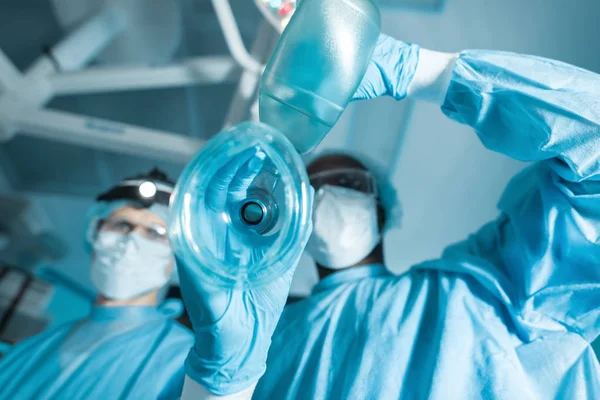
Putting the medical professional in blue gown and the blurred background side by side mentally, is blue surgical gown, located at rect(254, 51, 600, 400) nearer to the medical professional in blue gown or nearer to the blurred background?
the medical professional in blue gown

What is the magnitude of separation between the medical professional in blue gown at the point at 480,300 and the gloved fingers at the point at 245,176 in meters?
0.13

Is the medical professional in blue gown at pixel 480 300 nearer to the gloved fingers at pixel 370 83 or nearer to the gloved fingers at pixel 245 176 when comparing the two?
Answer: the gloved fingers at pixel 370 83

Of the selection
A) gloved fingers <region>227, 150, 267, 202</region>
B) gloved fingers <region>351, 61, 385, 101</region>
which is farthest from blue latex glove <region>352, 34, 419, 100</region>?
gloved fingers <region>227, 150, 267, 202</region>

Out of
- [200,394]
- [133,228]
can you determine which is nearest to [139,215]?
[133,228]

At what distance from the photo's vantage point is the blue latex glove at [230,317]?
2.06 feet

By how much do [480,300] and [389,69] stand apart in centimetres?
47

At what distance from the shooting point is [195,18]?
5.38ft

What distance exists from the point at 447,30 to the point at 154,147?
Result: 87cm

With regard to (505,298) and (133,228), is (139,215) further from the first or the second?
(505,298)

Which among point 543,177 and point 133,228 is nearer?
point 543,177

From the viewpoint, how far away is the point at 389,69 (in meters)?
0.79

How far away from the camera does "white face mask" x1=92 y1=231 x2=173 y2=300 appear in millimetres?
1163

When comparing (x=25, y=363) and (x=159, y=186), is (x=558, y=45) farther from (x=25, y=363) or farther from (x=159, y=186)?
(x=25, y=363)

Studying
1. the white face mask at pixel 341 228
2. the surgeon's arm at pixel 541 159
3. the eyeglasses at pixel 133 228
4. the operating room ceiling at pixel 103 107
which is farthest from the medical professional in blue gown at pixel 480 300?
the operating room ceiling at pixel 103 107
